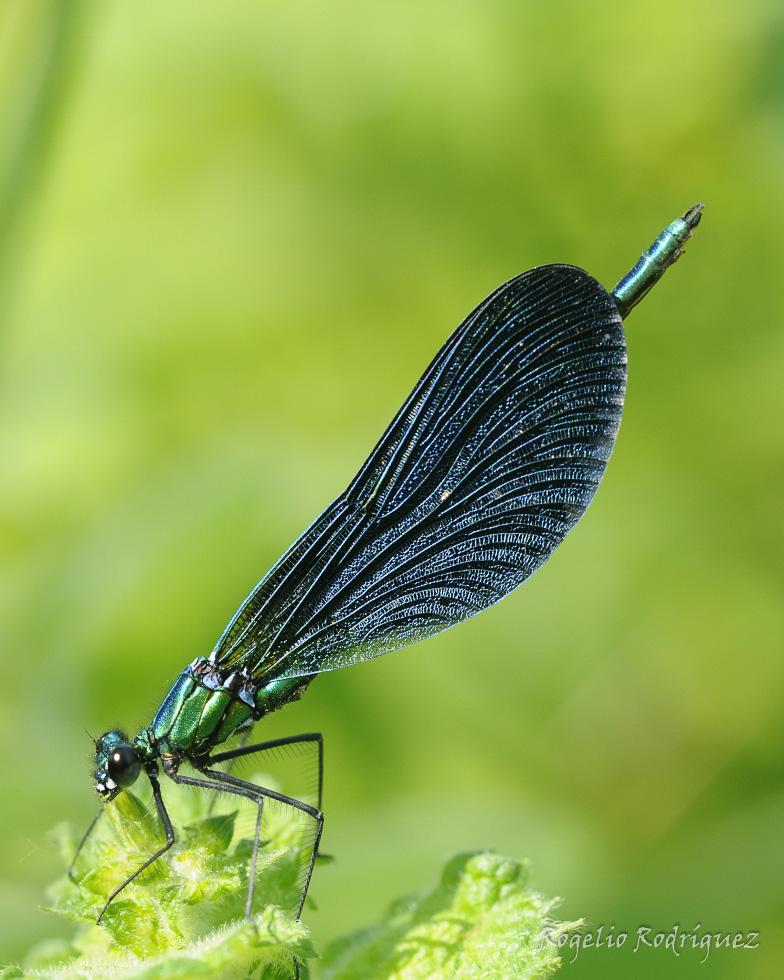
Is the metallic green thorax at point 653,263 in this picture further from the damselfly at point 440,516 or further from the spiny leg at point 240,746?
the spiny leg at point 240,746

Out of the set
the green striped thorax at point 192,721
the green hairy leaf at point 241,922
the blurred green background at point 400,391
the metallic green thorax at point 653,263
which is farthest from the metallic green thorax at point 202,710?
Answer: the metallic green thorax at point 653,263

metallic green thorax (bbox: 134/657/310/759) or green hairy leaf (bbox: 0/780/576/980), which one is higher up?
metallic green thorax (bbox: 134/657/310/759)

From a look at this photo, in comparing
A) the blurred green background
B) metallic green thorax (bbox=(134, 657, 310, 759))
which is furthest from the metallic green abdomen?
the blurred green background

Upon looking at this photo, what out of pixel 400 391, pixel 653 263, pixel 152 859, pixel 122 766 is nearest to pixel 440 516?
pixel 653 263

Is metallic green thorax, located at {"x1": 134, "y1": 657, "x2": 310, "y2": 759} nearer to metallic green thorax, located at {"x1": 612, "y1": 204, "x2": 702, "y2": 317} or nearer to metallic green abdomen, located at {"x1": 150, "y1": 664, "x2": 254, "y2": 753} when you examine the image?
metallic green abdomen, located at {"x1": 150, "y1": 664, "x2": 254, "y2": 753}

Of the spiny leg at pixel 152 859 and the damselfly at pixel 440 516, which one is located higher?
the damselfly at pixel 440 516

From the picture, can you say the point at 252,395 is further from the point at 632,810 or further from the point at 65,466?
the point at 632,810

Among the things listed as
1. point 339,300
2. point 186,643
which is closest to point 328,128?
point 339,300
